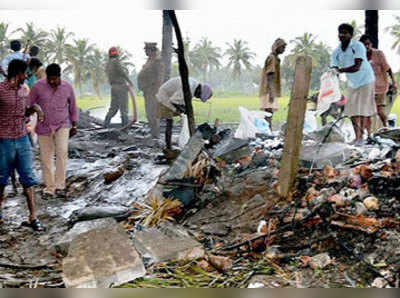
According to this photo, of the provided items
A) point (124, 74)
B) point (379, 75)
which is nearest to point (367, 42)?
point (379, 75)

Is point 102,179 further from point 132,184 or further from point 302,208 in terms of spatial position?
point 302,208

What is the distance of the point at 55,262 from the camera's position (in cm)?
306

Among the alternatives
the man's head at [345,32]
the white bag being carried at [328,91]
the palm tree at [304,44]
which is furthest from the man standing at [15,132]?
the man's head at [345,32]

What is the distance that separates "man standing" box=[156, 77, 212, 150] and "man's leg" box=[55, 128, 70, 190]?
0.73 metres

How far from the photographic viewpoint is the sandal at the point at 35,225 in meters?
3.25

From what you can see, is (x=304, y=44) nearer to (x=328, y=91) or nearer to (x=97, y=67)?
(x=328, y=91)

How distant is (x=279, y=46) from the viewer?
11.0 ft

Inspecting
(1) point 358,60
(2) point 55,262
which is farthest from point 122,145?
(1) point 358,60

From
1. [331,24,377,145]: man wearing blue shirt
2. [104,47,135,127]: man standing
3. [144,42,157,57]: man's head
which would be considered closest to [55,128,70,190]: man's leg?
[104,47,135,127]: man standing

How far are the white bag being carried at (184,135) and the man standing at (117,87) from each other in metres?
0.43

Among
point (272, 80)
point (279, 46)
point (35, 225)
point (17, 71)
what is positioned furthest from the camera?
point (272, 80)

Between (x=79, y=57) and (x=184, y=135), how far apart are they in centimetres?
94

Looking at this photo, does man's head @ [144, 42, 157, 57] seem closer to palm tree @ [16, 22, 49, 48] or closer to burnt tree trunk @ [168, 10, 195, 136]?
burnt tree trunk @ [168, 10, 195, 136]

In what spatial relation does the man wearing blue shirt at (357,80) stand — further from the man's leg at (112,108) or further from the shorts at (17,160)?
the shorts at (17,160)
